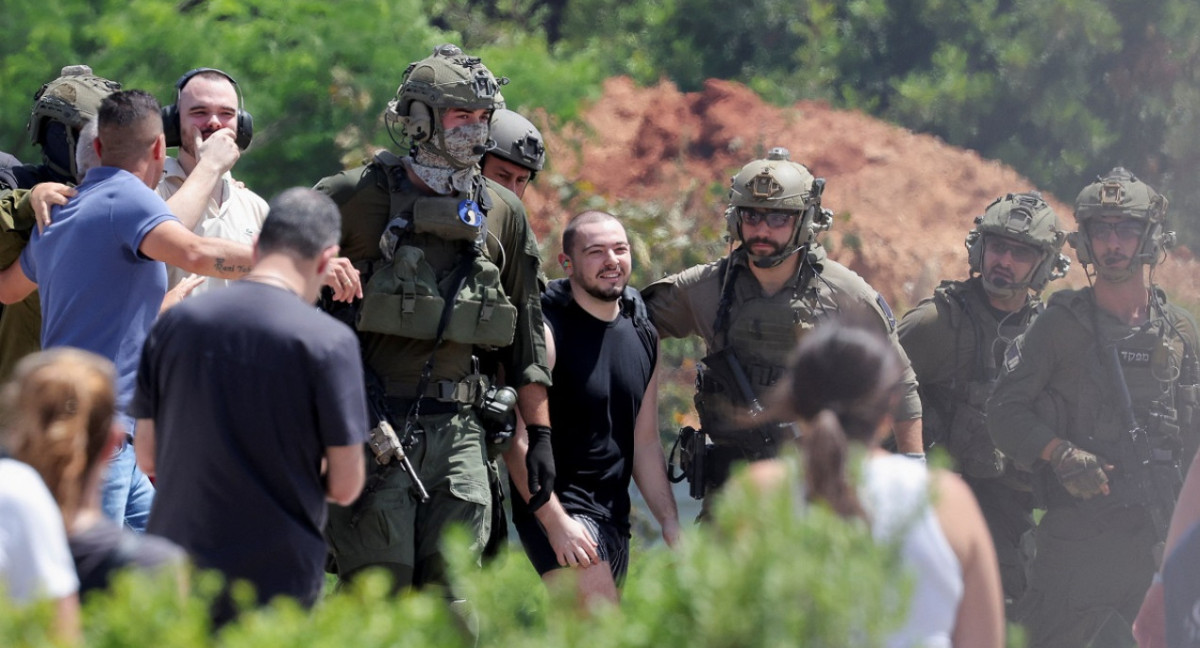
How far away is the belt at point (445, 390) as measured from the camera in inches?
206

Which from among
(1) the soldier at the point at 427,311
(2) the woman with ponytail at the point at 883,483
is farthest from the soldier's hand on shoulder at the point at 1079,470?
(2) the woman with ponytail at the point at 883,483

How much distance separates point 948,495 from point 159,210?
101 inches

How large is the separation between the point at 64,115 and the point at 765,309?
104 inches

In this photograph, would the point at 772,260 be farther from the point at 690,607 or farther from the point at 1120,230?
the point at 690,607

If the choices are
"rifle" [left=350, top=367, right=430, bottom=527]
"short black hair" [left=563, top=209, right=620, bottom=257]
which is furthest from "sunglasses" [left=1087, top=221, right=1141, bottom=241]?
"rifle" [left=350, top=367, right=430, bottom=527]

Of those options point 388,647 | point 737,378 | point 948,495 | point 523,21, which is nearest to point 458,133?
point 737,378

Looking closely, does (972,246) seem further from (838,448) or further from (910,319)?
(838,448)

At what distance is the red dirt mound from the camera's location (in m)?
21.5

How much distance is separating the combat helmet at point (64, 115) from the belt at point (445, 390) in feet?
5.20

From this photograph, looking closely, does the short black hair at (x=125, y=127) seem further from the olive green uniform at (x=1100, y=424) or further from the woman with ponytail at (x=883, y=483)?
the olive green uniform at (x=1100, y=424)

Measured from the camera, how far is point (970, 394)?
7.21 m

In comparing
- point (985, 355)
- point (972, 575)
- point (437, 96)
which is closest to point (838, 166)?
point (985, 355)

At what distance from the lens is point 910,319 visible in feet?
23.7

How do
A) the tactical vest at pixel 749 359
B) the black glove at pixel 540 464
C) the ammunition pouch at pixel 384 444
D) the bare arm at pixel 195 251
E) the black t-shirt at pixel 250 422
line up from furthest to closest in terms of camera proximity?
1. the tactical vest at pixel 749 359
2. the black glove at pixel 540 464
3. the ammunition pouch at pixel 384 444
4. the bare arm at pixel 195 251
5. the black t-shirt at pixel 250 422
